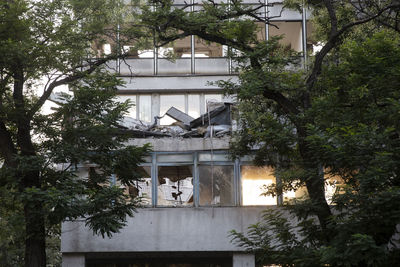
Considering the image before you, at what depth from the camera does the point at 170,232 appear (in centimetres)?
2067

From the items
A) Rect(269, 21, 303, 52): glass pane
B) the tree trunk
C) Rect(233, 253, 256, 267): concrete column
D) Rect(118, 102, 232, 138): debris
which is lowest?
Rect(233, 253, 256, 267): concrete column

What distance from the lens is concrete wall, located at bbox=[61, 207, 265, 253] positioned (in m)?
20.5

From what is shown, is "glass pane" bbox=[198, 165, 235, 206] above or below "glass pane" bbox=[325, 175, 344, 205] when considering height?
above

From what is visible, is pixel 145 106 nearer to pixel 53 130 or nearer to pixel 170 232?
pixel 170 232

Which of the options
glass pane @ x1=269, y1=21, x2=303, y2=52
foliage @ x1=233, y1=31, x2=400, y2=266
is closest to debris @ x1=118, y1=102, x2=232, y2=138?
glass pane @ x1=269, y1=21, x2=303, y2=52

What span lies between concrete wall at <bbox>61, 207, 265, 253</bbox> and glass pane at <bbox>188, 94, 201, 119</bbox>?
5.44 meters

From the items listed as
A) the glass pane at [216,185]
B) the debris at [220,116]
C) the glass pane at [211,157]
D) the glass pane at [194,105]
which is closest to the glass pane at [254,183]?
the glass pane at [216,185]

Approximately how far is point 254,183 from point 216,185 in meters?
1.33

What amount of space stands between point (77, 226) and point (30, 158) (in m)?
6.60

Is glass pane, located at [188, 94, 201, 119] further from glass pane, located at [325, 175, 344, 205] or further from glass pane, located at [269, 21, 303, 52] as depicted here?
glass pane, located at [325, 175, 344, 205]

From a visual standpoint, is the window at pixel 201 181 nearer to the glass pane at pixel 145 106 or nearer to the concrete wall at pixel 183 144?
the concrete wall at pixel 183 144

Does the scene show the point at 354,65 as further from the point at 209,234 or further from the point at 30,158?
the point at 209,234

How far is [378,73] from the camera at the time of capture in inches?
464

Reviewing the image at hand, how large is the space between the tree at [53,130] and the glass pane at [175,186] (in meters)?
5.06
